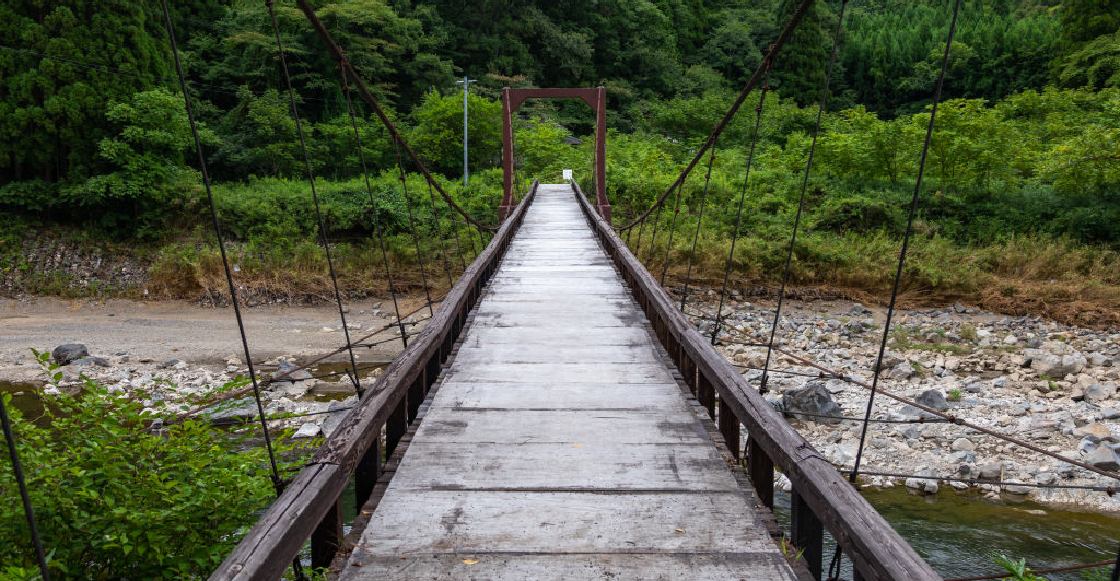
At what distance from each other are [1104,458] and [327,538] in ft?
21.4

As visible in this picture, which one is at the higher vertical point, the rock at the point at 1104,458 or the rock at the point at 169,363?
the rock at the point at 1104,458

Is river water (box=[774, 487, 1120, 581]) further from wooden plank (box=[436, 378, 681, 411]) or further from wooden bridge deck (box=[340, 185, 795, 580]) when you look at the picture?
wooden bridge deck (box=[340, 185, 795, 580])

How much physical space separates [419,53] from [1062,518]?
2360cm

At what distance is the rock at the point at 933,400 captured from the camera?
6.87m

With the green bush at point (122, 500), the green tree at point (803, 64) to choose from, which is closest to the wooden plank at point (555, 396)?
the green bush at point (122, 500)

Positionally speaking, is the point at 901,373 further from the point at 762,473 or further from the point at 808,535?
the point at 808,535

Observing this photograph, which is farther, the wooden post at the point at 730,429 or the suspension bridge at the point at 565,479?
the wooden post at the point at 730,429

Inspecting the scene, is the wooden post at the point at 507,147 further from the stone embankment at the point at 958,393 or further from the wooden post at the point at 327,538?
the wooden post at the point at 327,538

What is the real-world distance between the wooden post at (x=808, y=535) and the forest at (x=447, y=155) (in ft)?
15.4

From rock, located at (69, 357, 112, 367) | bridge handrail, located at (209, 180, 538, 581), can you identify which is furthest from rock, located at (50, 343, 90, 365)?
bridge handrail, located at (209, 180, 538, 581)

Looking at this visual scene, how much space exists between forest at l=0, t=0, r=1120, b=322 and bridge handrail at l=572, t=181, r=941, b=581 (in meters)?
3.82

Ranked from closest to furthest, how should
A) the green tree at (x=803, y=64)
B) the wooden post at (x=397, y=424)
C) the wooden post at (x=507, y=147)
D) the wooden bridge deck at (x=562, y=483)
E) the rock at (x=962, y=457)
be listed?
the wooden bridge deck at (x=562, y=483) → the wooden post at (x=397, y=424) → the rock at (x=962, y=457) → the wooden post at (x=507, y=147) → the green tree at (x=803, y=64)

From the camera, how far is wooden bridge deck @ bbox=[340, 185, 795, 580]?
1666 mm

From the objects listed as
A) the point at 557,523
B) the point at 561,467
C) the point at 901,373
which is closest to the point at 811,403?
the point at 901,373
